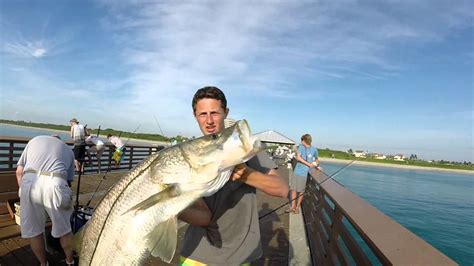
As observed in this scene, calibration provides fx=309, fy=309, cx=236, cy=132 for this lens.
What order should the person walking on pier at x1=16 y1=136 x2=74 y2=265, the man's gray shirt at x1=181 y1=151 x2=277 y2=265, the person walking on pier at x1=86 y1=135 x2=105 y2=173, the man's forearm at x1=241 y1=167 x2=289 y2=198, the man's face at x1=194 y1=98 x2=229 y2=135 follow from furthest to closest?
the person walking on pier at x1=86 y1=135 x2=105 y2=173 → the person walking on pier at x1=16 y1=136 x2=74 y2=265 → the man's face at x1=194 y1=98 x2=229 y2=135 → the man's gray shirt at x1=181 y1=151 x2=277 y2=265 → the man's forearm at x1=241 y1=167 x2=289 y2=198

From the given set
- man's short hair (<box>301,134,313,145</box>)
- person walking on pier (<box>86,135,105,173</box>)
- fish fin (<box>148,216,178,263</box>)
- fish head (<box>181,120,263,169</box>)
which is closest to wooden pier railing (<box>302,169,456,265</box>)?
fish head (<box>181,120,263,169</box>)

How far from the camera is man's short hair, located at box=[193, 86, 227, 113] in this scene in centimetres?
203

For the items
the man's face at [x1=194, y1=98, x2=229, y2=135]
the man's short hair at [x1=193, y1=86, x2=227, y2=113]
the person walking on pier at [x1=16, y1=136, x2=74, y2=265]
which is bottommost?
the person walking on pier at [x1=16, y1=136, x2=74, y2=265]

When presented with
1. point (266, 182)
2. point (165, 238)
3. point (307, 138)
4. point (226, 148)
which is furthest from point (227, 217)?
point (307, 138)

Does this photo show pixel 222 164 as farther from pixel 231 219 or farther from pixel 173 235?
pixel 231 219

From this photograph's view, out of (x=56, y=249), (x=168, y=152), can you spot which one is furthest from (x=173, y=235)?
(x=56, y=249)

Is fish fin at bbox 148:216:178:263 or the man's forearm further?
the man's forearm

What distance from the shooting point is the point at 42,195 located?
141 inches

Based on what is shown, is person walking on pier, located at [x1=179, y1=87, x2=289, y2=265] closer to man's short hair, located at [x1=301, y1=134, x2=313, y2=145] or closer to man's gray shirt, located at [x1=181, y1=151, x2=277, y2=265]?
man's gray shirt, located at [x1=181, y1=151, x2=277, y2=265]

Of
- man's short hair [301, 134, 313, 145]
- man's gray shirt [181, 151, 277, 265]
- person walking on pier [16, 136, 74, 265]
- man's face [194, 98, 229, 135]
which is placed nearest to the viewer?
man's gray shirt [181, 151, 277, 265]

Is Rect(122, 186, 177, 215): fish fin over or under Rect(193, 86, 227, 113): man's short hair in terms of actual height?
under

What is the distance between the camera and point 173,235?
1.49 meters

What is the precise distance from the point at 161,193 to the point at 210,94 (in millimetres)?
805

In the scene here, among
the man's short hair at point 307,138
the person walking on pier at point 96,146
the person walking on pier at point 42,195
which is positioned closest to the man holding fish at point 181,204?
the person walking on pier at point 42,195
